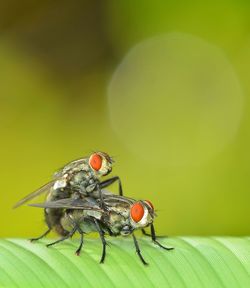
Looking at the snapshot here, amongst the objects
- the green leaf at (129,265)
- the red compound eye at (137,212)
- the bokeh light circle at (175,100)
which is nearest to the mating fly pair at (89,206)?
the red compound eye at (137,212)

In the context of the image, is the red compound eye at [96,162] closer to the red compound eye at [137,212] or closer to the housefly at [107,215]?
the housefly at [107,215]

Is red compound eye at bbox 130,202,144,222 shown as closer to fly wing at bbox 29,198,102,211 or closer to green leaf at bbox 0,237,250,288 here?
fly wing at bbox 29,198,102,211

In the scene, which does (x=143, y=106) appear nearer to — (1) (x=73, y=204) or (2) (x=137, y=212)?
(1) (x=73, y=204)

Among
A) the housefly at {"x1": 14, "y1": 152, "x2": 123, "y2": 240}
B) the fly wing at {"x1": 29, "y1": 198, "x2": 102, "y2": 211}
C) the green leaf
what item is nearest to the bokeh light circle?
the housefly at {"x1": 14, "y1": 152, "x2": 123, "y2": 240}

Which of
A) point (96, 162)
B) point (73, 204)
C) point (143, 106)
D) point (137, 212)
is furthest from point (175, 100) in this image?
point (137, 212)

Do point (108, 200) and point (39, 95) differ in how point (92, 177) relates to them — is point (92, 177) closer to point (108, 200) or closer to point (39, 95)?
point (108, 200)

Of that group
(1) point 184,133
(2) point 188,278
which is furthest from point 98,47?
(2) point 188,278
